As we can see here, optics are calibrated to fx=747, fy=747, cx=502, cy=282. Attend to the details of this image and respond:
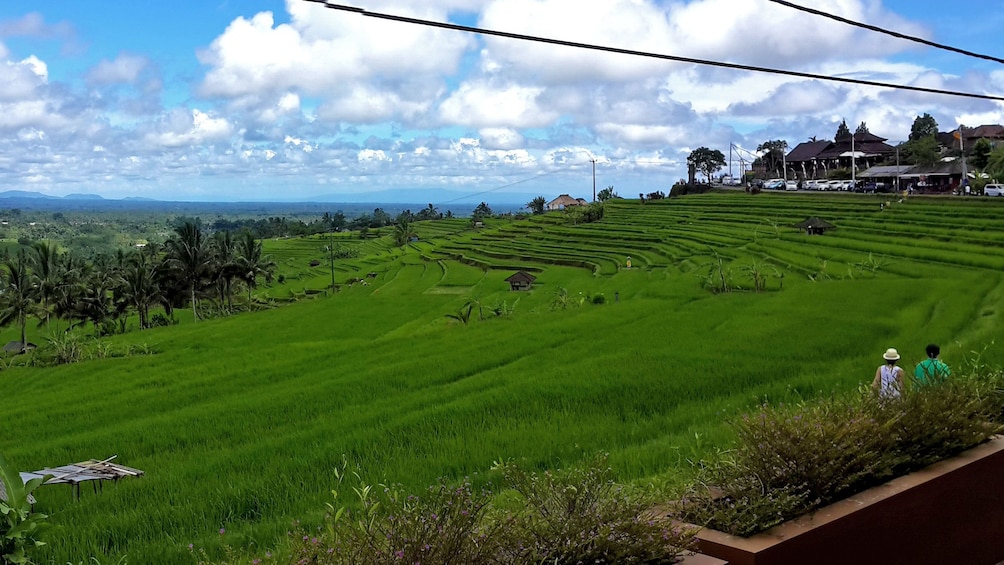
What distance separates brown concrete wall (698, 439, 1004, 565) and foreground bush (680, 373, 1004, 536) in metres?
0.08

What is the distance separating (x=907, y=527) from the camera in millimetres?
3986

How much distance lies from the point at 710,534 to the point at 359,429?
548cm

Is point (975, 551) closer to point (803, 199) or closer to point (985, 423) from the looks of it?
point (985, 423)

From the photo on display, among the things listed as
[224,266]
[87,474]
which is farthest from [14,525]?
[224,266]

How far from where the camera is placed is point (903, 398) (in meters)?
4.71

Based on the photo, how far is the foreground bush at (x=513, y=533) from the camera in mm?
2736

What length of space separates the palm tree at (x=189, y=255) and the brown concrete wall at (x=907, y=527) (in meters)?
42.4

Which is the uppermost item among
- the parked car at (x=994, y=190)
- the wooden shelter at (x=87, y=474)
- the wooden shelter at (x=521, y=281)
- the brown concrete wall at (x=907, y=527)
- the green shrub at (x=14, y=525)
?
the parked car at (x=994, y=190)

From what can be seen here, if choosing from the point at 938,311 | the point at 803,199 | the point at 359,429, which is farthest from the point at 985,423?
the point at 803,199

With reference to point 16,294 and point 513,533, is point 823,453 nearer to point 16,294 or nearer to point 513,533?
point 513,533

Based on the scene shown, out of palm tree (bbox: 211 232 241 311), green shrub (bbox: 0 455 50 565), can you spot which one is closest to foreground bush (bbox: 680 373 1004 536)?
green shrub (bbox: 0 455 50 565)

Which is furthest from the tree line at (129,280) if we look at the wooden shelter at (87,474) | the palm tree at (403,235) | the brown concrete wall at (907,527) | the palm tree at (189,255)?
the brown concrete wall at (907,527)

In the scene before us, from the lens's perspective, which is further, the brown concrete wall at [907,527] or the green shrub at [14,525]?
the brown concrete wall at [907,527]

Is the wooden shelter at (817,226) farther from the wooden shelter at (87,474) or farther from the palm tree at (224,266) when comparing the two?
the wooden shelter at (87,474)
